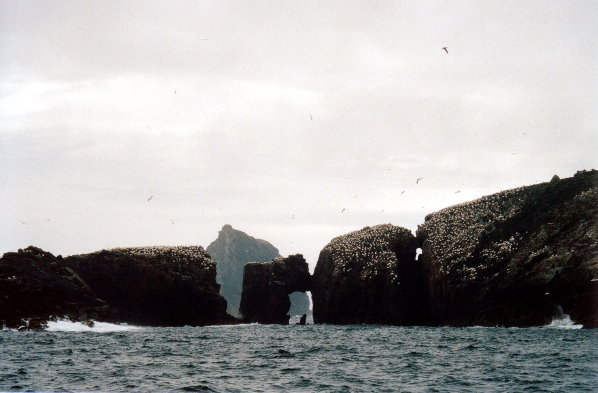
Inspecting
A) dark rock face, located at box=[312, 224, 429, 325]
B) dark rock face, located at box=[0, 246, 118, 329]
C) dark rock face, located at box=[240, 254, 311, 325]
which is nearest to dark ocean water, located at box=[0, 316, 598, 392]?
dark rock face, located at box=[0, 246, 118, 329]

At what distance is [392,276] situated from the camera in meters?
87.4

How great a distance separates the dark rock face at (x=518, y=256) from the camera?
65.9m

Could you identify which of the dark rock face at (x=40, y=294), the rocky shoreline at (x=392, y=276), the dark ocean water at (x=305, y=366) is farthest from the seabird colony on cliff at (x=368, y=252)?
the dark ocean water at (x=305, y=366)

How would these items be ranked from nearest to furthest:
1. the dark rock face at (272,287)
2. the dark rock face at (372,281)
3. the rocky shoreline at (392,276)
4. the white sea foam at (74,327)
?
the white sea foam at (74,327) → the rocky shoreline at (392,276) → the dark rock face at (372,281) → the dark rock face at (272,287)

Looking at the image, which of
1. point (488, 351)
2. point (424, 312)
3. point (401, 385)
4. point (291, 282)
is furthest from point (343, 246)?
point (401, 385)

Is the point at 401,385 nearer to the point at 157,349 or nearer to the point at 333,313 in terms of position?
the point at 157,349

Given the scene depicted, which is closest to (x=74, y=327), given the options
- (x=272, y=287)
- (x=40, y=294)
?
(x=40, y=294)

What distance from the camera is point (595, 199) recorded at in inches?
2916

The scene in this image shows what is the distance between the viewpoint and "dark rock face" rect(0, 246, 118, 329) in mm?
65688

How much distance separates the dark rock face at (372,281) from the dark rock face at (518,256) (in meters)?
3.57

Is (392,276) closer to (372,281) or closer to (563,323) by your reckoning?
(372,281)

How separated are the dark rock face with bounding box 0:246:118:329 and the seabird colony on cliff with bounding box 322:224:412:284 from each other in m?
39.0

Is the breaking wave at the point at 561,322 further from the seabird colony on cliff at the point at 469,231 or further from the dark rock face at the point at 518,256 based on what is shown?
the seabird colony on cliff at the point at 469,231

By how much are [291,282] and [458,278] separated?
32.8 meters
